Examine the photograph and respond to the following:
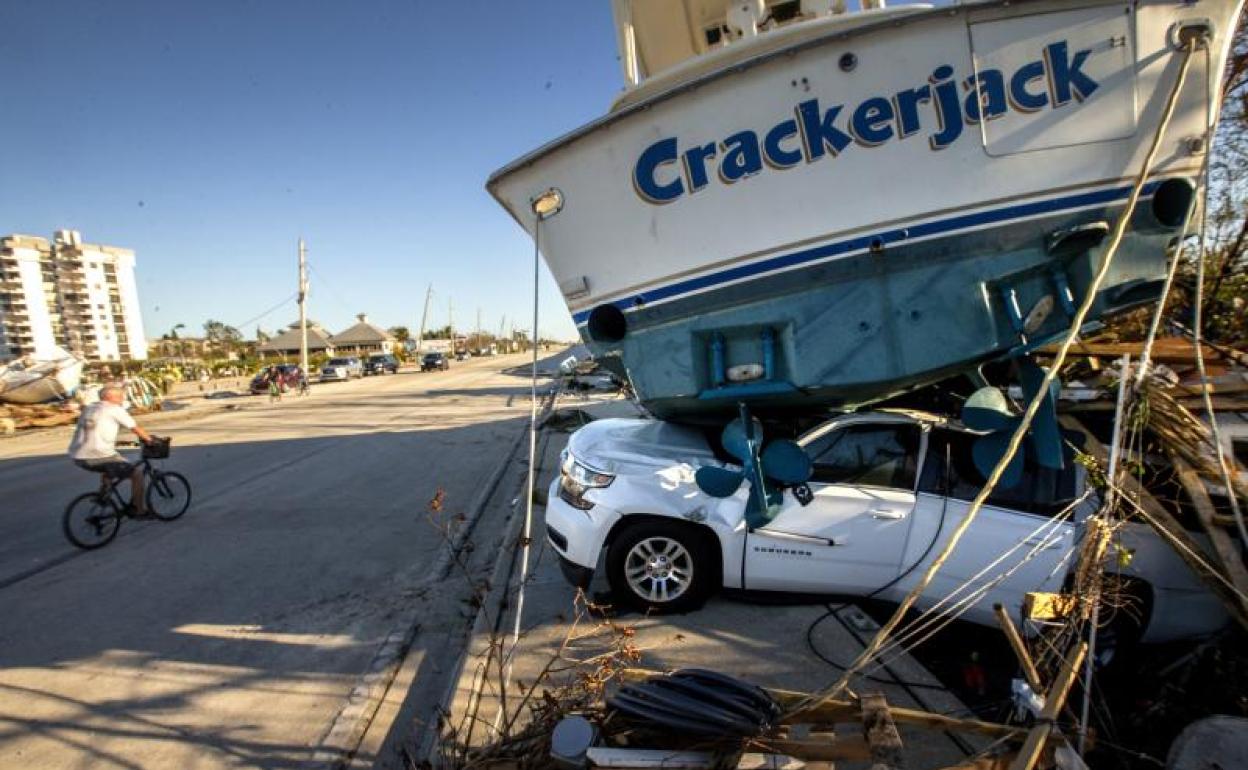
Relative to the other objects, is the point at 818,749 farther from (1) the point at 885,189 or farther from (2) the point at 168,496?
(2) the point at 168,496

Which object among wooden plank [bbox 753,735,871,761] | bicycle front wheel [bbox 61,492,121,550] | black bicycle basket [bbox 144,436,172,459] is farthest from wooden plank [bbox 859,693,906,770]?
black bicycle basket [bbox 144,436,172,459]

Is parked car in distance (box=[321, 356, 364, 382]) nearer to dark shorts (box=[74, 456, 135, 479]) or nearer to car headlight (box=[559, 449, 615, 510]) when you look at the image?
dark shorts (box=[74, 456, 135, 479])

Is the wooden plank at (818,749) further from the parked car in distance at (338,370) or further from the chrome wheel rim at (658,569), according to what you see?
the parked car in distance at (338,370)

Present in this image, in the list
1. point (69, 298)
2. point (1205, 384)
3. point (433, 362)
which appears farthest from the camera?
point (69, 298)

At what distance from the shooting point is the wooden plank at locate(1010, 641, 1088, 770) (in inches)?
76.0

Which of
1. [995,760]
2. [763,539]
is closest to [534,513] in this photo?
[763,539]

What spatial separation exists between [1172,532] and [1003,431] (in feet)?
3.23

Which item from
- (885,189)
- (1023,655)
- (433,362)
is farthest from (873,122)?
(433,362)

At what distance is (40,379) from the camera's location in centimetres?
1872

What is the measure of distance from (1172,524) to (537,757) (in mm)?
3576

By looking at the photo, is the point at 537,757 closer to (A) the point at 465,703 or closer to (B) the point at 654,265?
(A) the point at 465,703

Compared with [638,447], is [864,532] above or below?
below

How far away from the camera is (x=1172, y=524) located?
3.18 meters

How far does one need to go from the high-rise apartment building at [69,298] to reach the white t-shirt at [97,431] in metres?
104
